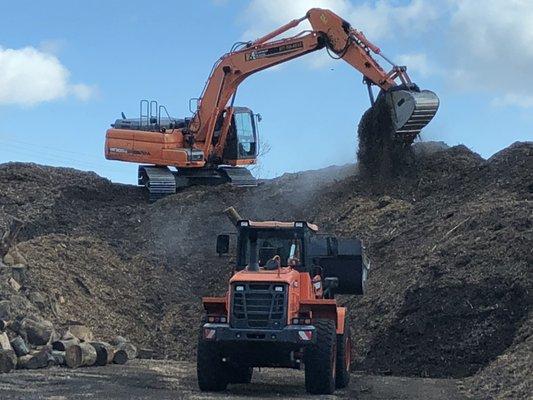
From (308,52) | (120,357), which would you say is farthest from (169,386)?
(308,52)

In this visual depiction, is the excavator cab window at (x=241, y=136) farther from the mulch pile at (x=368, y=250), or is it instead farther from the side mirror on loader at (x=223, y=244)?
the side mirror on loader at (x=223, y=244)

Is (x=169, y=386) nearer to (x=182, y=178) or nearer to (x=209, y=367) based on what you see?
(x=209, y=367)

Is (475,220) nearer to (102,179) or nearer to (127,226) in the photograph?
(127,226)

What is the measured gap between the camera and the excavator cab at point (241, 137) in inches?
1254

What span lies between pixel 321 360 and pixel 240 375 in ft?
6.95

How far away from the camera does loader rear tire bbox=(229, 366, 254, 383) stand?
625 inches

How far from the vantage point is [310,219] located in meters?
27.8

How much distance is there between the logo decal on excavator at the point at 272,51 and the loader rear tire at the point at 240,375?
14.4m

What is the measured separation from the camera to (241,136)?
3186 cm

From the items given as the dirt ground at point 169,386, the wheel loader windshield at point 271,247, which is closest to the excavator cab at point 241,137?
the dirt ground at point 169,386

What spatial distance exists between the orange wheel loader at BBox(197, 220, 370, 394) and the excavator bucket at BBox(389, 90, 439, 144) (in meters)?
10.6

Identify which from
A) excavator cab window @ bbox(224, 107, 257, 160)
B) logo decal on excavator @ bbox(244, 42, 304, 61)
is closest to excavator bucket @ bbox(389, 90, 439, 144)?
logo decal on excavator @ bbox(244, 42, 304, 61)

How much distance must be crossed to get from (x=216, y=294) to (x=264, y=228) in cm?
969

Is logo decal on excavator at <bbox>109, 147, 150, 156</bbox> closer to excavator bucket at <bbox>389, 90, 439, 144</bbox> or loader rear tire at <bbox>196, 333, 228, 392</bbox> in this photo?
excavator bucket at <bbox>389, 90, 439, 144</bbox>
